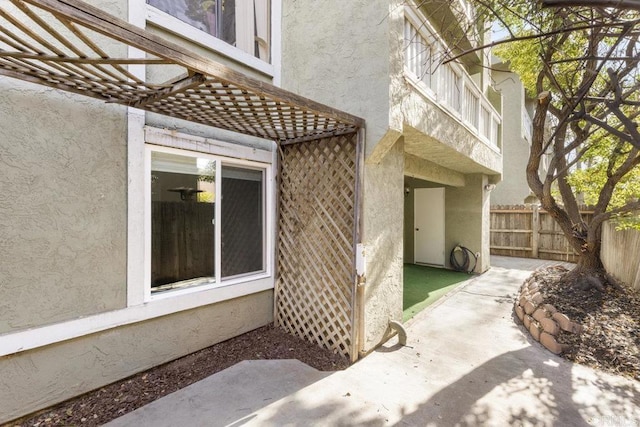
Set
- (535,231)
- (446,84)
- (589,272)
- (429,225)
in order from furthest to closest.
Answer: (535,231)
(429,225)
(589,272)
(446,84)

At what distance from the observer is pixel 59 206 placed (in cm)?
301

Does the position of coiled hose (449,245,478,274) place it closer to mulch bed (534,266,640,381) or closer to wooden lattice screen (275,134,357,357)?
mulch bed (534,266,640,381)

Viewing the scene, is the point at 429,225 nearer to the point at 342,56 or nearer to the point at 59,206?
the point at 342,56

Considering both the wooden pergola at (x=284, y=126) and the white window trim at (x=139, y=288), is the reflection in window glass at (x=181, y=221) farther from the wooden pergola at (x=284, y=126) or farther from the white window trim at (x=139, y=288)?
the wooden pergola at (x=284, y=126)

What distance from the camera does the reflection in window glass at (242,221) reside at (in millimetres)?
4531

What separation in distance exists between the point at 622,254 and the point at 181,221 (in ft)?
27.9

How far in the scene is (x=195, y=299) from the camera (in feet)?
13.3

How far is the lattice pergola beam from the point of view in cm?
182

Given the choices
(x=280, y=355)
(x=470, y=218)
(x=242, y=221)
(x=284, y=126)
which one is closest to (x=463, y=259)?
(x=470, y=218)

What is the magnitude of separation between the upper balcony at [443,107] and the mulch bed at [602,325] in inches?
131

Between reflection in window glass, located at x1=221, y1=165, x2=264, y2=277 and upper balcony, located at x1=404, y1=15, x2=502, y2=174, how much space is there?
2579 millimetres

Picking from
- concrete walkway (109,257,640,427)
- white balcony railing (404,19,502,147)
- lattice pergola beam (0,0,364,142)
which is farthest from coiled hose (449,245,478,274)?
lattice pergola beam (0,0,364,142)

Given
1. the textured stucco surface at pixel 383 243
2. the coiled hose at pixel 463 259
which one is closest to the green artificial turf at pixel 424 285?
the coiled hose at pixel 463 259

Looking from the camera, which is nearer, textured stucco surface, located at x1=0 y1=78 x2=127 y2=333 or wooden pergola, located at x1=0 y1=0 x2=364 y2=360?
wooden pergola, located at x1=0 y1=0 x2=364 y2=360
